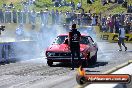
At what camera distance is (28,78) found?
562 inches

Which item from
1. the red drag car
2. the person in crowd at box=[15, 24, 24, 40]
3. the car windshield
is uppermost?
the car windshield

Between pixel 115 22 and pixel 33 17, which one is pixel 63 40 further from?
pixel 33 17

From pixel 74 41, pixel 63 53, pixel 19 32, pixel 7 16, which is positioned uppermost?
pixel 7 16

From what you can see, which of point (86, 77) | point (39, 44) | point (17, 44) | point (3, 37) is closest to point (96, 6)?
point (3, 37)

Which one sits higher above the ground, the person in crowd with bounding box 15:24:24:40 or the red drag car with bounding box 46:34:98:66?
the red drag car with bounding box 46:34:98:66

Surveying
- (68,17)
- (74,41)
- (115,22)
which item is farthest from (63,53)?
(68,17)

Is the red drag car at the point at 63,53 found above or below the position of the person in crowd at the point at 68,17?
below

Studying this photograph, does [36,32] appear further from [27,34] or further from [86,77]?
[86,77]

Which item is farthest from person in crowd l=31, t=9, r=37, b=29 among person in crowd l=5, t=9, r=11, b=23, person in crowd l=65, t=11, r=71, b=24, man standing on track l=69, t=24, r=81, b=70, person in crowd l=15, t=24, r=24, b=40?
man standing on track l=69, t=24, r=81, b=70

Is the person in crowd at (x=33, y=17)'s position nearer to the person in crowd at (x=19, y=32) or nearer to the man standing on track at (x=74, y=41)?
the person in crowd at (x=19, y=32)

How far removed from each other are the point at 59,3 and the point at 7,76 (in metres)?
30.7

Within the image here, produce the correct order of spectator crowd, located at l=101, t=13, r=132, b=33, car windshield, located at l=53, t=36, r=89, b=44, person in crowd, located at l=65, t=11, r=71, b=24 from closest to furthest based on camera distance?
car windshield, located at l=53, t=36, r=89, b=44, spectator crowd, located at l=101, t=13, r=132, b=33, person in crowd, located at l=65, t=11, r=71, b=24

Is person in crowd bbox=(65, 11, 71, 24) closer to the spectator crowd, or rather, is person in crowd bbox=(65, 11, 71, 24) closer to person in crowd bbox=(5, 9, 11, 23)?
the spectator crowd

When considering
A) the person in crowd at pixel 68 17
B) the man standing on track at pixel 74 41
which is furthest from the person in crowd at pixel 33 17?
the man standing on track at pixel 74 41
